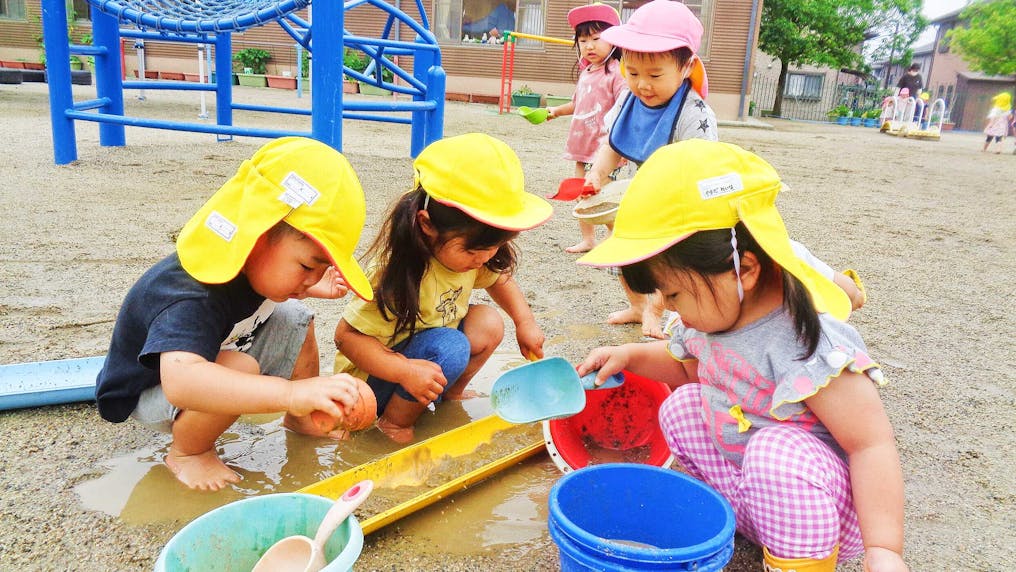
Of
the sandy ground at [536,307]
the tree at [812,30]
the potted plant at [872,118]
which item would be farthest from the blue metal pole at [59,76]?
the potted plant at [872,118]

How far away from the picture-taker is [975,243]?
456cm

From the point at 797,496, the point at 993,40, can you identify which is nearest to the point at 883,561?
the point at 797,496

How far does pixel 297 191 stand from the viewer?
54.6 inches

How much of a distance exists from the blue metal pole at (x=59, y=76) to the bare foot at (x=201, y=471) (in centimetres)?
391

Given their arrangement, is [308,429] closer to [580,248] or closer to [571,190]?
[571,190]

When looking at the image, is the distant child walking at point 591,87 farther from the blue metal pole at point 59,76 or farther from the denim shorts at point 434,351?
the blue metal pole at point 59,76

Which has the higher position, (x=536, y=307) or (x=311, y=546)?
(x=311, y=546)

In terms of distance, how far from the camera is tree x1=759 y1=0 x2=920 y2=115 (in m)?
19.9

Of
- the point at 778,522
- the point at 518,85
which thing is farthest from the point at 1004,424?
the point at 518,85

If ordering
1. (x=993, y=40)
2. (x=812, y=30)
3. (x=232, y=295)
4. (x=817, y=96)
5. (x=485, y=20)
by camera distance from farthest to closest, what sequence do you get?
(x=817, y=96)
(x=993, y=40)
(x=812, y=30)
(x=485, y=20)
(x=232, y=295)

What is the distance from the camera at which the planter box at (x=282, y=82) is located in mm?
15734

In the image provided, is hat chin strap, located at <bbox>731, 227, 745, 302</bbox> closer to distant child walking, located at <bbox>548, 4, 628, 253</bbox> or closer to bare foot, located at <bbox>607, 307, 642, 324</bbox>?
bare foot, located at <bbox>607, 307, 642, 324</bbox>

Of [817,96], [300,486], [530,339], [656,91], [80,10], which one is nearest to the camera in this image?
[300,486]

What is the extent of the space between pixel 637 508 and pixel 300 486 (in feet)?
2.39
